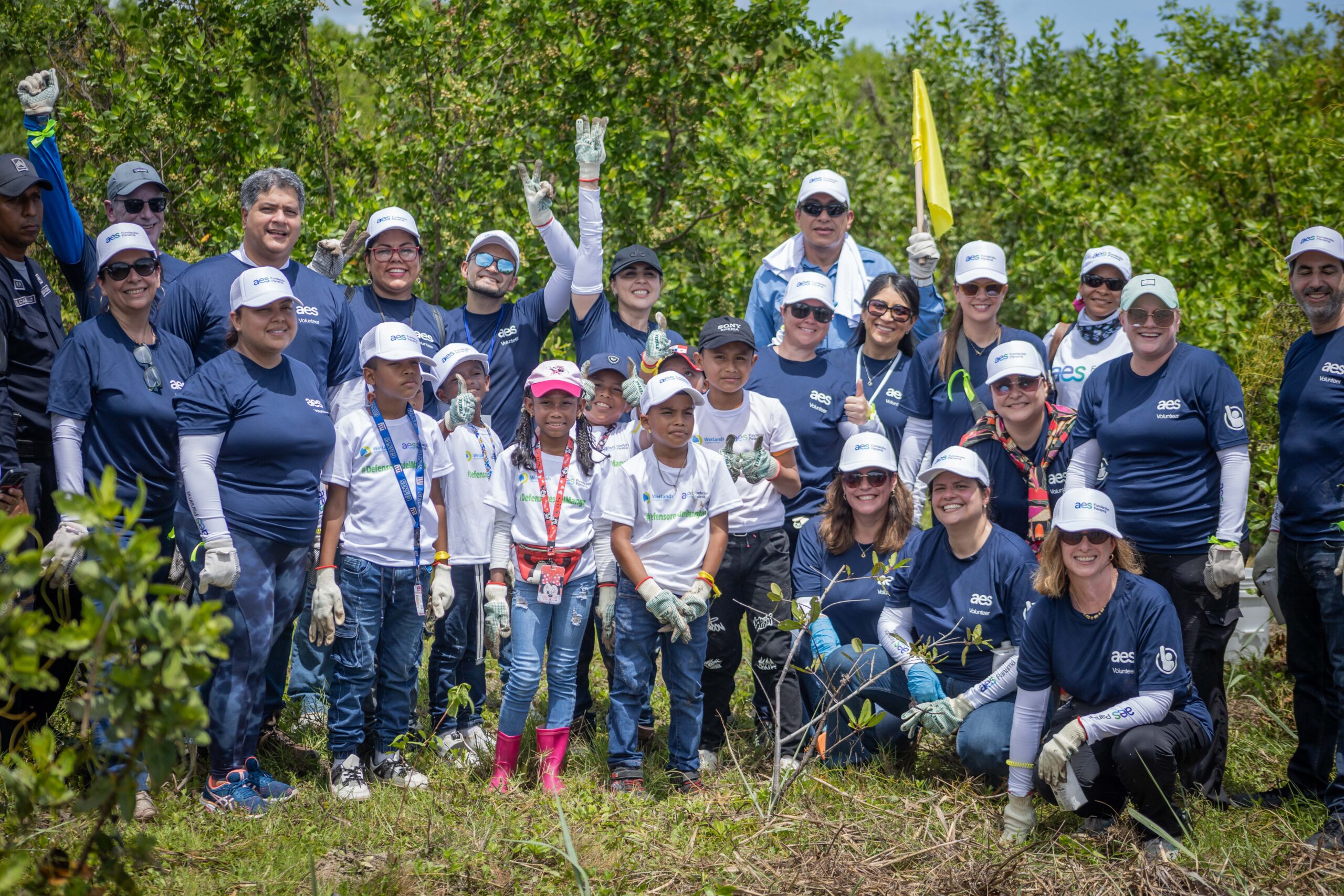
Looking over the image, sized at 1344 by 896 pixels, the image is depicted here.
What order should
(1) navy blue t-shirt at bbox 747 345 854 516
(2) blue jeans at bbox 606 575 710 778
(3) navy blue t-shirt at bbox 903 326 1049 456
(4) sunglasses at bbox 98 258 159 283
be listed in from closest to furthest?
(4) sunglasses at bbox 98 258 159 283, (2) blue jeans at bbox 606 575 710 778, (3) navy blue t-shirt at bbox 903 326 1049 456, (1) navy blue t-shirt at bbox 747 345 854 516

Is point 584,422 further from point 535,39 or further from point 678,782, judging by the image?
point 535,39

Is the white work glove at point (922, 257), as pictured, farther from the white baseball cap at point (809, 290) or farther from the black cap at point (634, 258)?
the black cap at point (634, 258)

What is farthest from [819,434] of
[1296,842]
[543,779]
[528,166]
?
[528,166]

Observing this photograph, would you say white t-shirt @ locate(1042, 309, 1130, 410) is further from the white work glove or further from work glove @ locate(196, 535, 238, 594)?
work glove @ locate(196, 535, 238, 594)

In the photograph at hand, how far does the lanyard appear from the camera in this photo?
213 inches

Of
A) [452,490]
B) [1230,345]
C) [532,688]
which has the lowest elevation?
[532,688]

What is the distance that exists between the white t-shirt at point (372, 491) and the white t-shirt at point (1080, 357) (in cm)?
342

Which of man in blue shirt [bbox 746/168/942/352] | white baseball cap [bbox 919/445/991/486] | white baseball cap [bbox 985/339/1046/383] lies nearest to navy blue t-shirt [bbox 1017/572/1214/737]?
white baseball cap [bbox 919/445/991/486]

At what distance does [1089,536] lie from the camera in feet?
15.7

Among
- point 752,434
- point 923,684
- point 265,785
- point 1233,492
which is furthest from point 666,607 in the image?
point 1233,492

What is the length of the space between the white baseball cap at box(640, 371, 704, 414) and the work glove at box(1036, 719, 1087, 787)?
2.15m

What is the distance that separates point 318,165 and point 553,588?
467 cm

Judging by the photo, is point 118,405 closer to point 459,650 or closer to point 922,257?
point 459,650

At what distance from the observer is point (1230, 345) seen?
8.52 metres
